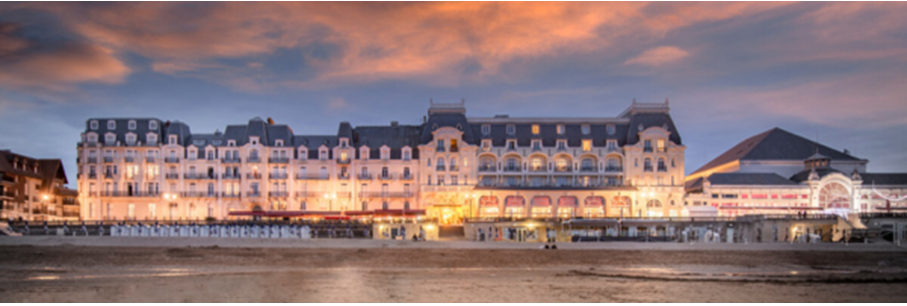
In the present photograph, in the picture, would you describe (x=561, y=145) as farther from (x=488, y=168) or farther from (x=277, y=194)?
(x=277, y=194)

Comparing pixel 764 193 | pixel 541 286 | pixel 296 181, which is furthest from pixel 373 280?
pixel 764 193

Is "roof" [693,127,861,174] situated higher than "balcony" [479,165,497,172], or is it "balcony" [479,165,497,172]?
"roof" [693,127,861,174]

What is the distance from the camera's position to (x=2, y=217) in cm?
5891

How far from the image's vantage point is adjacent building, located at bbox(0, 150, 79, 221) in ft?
201

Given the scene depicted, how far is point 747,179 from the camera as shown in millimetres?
65812

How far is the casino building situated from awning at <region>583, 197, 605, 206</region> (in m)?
0.09

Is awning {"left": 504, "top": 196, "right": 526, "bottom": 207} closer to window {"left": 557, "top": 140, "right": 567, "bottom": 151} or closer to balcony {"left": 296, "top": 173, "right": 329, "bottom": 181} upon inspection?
window {"left": 557, "top": 140, "right": 567, "bottom": 151}

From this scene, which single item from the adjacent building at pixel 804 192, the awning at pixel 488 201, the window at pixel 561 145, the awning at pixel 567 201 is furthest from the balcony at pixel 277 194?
the adjacent building at pixel 804 192

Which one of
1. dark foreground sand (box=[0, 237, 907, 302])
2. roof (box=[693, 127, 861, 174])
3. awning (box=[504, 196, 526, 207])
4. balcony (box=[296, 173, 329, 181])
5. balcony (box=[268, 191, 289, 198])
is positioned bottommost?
dark foreground sand (box=[0, 237, 907, 302])

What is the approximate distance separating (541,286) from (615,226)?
3012cm

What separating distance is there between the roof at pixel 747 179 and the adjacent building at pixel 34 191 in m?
62.0

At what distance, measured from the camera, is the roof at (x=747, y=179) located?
214 ft

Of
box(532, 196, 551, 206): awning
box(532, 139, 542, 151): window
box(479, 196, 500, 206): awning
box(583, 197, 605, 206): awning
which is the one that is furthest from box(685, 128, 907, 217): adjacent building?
box(479, 196, 500, 206): awning

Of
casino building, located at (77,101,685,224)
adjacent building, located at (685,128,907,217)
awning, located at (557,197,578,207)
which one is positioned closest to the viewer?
casino building, located at (77,101,685,224)
